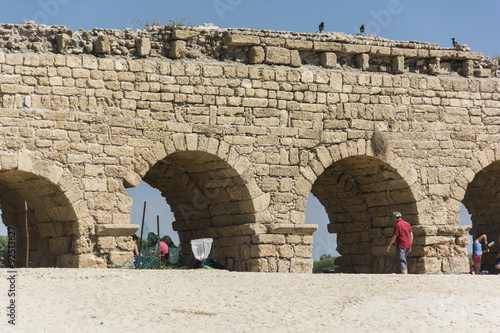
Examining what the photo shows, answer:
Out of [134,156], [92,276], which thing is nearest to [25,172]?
[134,156]

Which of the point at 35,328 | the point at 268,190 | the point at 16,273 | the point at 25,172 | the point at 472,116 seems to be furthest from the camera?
the point at 472,116

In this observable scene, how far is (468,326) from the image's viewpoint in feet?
28.1

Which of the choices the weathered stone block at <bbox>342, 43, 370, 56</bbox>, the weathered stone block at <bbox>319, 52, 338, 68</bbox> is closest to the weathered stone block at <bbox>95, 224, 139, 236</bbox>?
the weathered stone block at <bbox>319, 52, 338, 68</bbox>

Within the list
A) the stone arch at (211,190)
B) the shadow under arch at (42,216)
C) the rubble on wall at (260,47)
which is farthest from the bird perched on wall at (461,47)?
the shadow under arch at (42,216)

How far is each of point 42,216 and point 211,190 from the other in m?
2.82

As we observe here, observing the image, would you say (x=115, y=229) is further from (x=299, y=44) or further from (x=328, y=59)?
(x=328, y=59)

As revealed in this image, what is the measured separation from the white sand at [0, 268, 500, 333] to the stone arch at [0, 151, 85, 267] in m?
1.32

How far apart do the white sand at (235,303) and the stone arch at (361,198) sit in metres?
2.90

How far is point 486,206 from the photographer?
16.7 meters

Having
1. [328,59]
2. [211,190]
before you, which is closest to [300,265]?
[211,190]

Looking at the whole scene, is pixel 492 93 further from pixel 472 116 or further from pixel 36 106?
pixel 36 106

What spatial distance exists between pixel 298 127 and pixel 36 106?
13.7 ft

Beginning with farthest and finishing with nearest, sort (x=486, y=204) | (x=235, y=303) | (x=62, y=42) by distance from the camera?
(x=486, y=204)
(x=62, y=42)
(x=235, y=303)

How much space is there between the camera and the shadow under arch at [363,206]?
46.2ft
